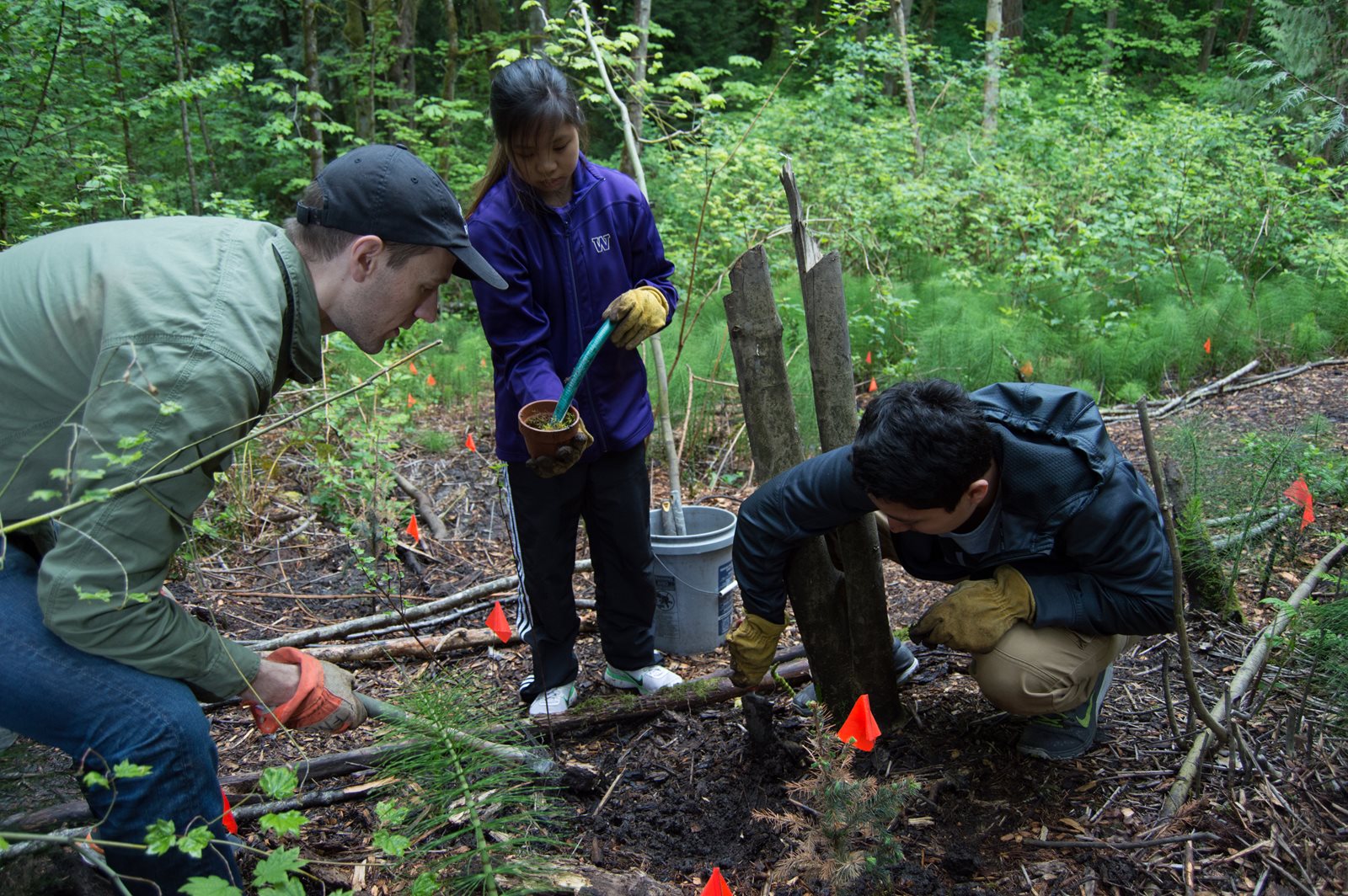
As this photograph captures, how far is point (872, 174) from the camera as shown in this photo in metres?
7.89

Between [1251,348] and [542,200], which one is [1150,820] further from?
[1251,348]

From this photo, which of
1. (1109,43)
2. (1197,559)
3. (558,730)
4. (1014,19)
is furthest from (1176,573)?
(1109,43)

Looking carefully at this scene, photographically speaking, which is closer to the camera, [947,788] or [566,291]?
[947,788]

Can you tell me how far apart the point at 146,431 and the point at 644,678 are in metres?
1.81

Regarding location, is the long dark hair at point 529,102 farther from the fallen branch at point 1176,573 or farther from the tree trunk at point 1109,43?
the tree trunk at point 1109,43

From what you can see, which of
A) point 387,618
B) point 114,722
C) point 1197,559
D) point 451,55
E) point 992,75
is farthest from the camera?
point 992,75

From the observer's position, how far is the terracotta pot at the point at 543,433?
2080 mm

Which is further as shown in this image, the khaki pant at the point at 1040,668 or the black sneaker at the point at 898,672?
the black sneaker at the point at 898,672

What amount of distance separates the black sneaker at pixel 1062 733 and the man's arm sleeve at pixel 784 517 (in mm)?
716

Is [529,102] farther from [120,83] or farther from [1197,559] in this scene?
[120,83]

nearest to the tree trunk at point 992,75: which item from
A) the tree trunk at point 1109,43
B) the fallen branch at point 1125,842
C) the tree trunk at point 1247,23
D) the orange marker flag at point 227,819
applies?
the tree trunk at point 1109,43

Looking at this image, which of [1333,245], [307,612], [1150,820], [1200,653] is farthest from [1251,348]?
[307,612]

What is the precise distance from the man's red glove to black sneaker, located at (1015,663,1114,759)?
1656 mm

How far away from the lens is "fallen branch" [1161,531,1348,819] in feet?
6.48
